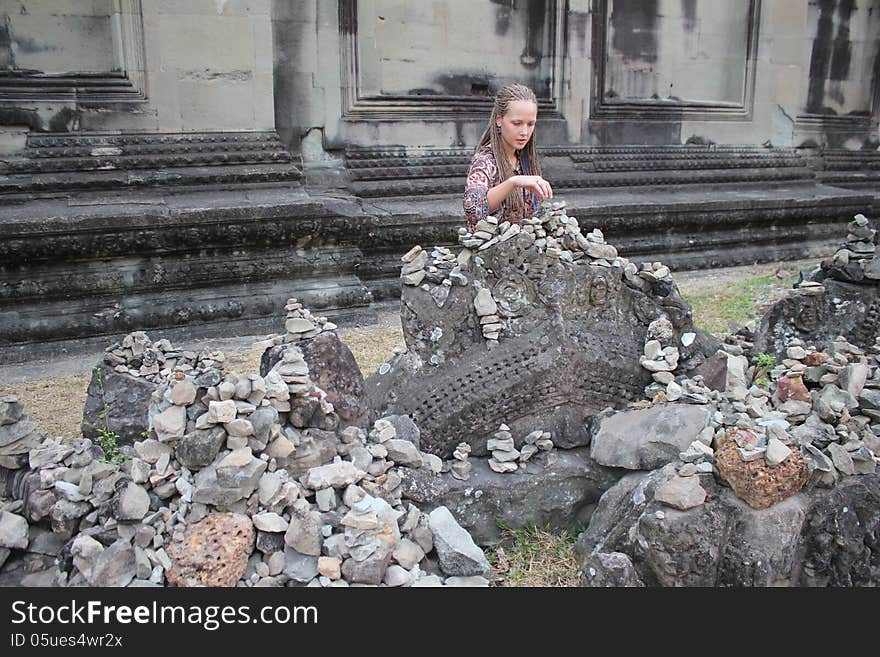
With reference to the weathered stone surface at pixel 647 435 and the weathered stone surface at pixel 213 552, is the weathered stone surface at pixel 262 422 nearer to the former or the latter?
the weathered stone surface at pixel 213 552

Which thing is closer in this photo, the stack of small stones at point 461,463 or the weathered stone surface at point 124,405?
the stack of small stones at point 461,463

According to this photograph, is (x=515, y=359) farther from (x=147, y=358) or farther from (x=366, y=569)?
(x=147, y=358)

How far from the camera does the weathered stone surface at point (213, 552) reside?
7.32 feet

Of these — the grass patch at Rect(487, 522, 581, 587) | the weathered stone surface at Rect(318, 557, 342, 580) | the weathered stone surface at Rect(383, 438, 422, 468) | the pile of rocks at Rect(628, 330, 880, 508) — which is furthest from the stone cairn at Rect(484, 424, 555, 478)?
the weathered stone surface at Rect(318, 557, 342, 580)

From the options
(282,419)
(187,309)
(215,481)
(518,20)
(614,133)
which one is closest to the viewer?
(215,481)

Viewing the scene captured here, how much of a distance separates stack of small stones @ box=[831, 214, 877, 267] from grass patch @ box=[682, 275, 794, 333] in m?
1.56

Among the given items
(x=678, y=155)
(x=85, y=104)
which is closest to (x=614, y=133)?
(x=678, y=155)

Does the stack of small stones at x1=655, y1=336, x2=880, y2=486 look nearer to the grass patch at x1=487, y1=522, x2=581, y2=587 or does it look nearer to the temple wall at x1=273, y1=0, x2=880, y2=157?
the grass patch at x1=487, y1=522, x2=581, y2=587

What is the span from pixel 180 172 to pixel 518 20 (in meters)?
3.69

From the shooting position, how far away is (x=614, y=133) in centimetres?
823

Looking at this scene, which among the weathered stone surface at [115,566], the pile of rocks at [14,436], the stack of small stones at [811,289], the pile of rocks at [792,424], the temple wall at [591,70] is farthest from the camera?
the temple wall at [591,70]

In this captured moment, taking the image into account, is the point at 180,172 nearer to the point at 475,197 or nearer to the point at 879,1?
the point at 475,197

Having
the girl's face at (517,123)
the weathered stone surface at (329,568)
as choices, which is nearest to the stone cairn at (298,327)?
the weathered stone surface at (329,568)

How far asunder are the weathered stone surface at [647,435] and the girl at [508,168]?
105 cm
